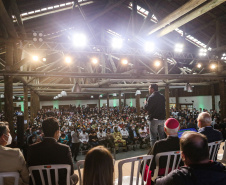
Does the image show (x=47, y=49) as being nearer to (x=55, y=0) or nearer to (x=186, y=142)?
(x=55, y=0)

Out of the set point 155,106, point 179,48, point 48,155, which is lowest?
point 48,155

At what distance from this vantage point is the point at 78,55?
6453 mm

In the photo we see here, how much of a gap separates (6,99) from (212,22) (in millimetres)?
9089

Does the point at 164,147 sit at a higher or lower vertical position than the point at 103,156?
lower

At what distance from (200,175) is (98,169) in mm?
728

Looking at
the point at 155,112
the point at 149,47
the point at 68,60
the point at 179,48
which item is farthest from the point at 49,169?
the point at 179,48

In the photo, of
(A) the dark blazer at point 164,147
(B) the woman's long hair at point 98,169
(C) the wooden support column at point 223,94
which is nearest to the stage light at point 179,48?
(C) the wooden support column at point 223,94

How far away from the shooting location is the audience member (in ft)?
3.81

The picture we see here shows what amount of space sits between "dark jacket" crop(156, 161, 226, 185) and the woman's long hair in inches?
18.9

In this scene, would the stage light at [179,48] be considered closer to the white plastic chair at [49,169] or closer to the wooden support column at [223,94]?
the wooden support column at [223,94]

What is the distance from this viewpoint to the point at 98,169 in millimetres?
1213

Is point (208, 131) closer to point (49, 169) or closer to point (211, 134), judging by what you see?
point (211, 134)

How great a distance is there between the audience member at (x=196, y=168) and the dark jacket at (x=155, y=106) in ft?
6.87

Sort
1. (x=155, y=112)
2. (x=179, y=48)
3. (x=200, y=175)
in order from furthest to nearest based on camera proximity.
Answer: (x=179, y=48) < (x=155, y=112) < (x=200, y=175)
